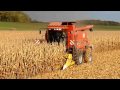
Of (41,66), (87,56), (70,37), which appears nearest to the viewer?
(41,66)

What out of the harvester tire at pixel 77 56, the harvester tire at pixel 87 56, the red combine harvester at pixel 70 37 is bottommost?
the harvester tire at pixel 87 56

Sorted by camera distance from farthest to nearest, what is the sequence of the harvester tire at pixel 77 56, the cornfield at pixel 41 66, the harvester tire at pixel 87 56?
the harvester tire at pixel 87 56 < the harvester tire at pixel 77 56 < the cornfield at pixel 41 66

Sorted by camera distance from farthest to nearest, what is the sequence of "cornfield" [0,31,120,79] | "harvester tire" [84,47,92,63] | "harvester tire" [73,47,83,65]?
1. "harvester tire" [84,47,92,63]
2. "harvester tire" [73,47,83,65]
3. "cornfield" [0,31,120,79]

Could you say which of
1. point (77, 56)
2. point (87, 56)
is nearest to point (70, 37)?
point (77, 56)

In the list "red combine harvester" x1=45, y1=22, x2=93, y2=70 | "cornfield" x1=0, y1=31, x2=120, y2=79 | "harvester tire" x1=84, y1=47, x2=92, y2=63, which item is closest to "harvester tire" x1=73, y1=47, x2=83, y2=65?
"red combine harvester" x1=45, y1=22, x2=93, y2=70

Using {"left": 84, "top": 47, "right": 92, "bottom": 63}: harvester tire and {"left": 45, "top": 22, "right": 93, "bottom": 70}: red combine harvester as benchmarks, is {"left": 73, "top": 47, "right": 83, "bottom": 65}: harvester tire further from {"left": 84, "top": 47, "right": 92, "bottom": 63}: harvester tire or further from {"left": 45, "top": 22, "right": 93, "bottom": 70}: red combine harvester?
{"left": 84, "top": 47, "right": 92, "bottom": 63}: harvester tire

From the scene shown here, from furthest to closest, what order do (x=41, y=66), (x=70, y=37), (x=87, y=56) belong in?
(x=87, y=56) < (x=70, y=37) < (x=41, y=66)

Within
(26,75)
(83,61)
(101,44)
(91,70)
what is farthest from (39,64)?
(101,44)

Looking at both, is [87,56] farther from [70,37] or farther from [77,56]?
[70,37]

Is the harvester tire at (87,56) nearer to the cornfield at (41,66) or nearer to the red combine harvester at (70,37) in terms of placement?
the red combine harvester at (70,37)

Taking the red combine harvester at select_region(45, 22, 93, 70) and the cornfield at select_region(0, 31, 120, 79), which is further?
the red combine harvester at select_region(45, 22, 93, 70)

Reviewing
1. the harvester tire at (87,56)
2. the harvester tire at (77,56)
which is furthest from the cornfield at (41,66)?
the harvester tire at (87,56)

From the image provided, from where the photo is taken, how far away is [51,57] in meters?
9.27
